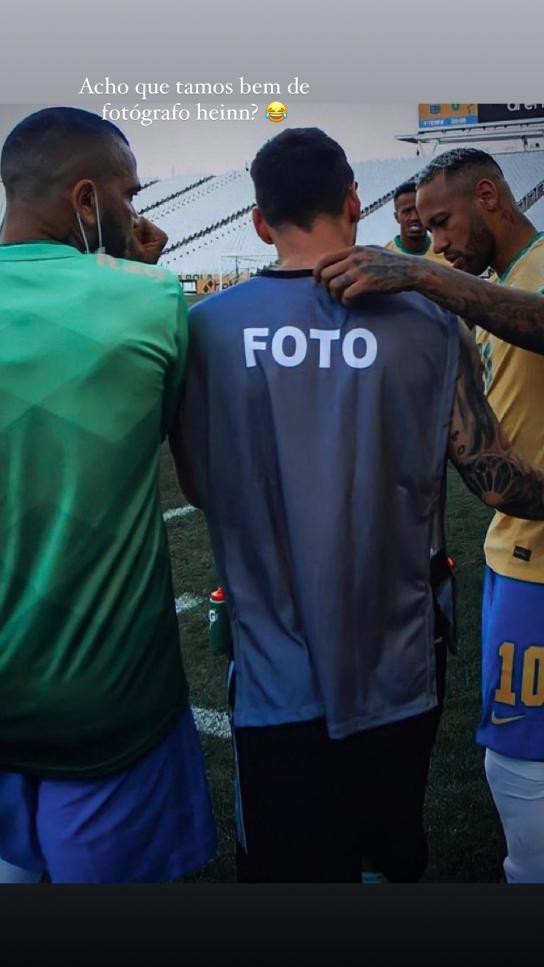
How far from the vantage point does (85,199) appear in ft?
3.09

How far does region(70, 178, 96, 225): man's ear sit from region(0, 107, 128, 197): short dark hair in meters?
0.03

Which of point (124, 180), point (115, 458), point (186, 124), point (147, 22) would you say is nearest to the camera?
point (115, 458)

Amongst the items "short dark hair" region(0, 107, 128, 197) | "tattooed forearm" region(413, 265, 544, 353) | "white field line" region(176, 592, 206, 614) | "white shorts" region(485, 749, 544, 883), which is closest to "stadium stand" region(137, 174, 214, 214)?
"short dark hair" region(0, 107, 128, 197)

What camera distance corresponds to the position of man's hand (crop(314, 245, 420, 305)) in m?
0.90

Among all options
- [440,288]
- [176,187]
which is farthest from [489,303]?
[176,187]

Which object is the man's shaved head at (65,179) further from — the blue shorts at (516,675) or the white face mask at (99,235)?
the blue shorts at (516,675)

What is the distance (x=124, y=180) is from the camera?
3.19 ft

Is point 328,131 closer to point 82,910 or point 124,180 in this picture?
point 124,180

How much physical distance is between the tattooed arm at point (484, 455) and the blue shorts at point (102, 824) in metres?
0.48

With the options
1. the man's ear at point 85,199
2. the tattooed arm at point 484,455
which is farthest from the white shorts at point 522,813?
the man's ear at point 85,199

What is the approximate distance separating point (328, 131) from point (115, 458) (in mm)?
513

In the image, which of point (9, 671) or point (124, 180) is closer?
point (9, 671)

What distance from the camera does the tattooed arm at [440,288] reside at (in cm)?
90

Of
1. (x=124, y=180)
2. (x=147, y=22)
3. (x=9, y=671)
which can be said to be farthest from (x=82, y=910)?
(x=147, y=22)
